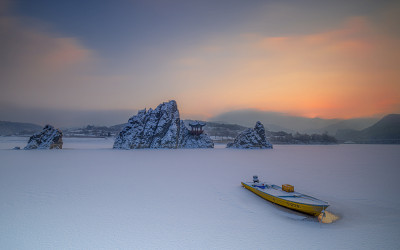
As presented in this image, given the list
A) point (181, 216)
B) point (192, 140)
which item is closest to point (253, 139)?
point (192, 140)

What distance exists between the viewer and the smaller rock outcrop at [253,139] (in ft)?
260

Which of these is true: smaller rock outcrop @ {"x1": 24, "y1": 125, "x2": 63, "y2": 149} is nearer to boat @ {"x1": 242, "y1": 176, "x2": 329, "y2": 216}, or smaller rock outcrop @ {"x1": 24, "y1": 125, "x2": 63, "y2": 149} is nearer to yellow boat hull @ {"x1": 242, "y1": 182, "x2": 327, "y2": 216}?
boat @ {"x1": 242, "y1": 176, "x2": 329, "y2": 216}

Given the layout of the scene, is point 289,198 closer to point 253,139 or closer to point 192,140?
point 192,140

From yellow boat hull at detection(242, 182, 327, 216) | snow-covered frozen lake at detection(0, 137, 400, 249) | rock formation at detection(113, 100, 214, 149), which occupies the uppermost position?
rock formation at detection(113, 100, 214, 149)

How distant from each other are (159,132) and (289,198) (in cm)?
6269

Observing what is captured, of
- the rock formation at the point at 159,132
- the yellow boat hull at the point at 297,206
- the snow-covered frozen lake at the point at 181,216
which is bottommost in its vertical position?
the snow-covered frozen lake at the point at 181,216

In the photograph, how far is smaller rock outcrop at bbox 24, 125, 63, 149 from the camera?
201 ft

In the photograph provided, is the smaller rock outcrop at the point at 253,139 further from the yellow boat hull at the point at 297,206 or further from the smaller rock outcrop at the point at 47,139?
the yellow boat hull at the point at 297,206

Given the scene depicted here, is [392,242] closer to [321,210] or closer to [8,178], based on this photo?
[321,210]

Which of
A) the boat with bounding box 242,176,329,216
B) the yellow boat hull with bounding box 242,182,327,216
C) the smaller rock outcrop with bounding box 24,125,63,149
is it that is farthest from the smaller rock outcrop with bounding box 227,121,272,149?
the yellow boat hull with bounding box 242,182,327,216

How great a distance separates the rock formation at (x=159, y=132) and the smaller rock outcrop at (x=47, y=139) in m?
14.8

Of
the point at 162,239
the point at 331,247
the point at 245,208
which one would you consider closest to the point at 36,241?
the point at 162,239

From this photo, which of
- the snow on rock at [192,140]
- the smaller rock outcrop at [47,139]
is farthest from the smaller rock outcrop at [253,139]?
the smaller rock outcrop at [47,139]

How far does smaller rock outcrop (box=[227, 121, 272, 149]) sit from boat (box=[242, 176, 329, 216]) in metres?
61.6
